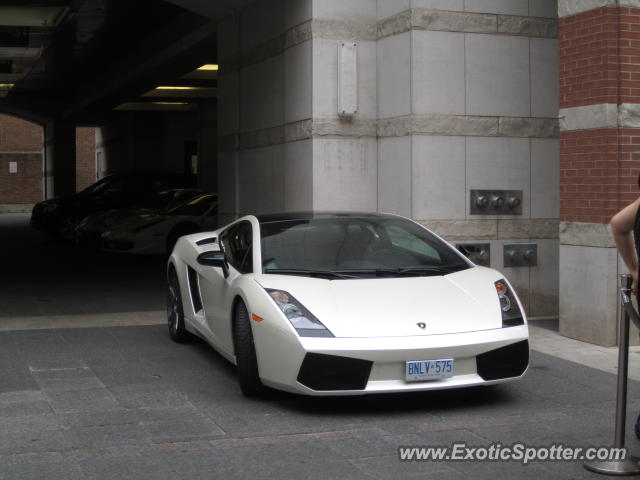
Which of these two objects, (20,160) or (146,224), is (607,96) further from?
(20,160)

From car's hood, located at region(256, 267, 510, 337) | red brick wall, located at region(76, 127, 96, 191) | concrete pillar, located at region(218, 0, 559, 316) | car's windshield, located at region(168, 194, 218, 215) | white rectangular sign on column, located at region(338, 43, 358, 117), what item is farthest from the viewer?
red brick wall, located at region(76, 127, 96, 191)

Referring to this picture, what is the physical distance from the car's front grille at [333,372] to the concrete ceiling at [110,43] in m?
9.08

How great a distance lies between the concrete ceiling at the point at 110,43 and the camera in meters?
18.3

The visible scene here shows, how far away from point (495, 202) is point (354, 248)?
4417 mm

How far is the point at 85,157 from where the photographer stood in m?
57.0

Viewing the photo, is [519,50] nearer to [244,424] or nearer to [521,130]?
[521,130]

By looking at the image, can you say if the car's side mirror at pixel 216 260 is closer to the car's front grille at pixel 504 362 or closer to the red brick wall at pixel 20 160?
the car's front grille at pixel 504 362

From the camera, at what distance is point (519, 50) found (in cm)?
1165

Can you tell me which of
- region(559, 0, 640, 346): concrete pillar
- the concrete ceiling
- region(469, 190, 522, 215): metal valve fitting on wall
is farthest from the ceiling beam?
region(559, 0, 640, 346): concrete pillar

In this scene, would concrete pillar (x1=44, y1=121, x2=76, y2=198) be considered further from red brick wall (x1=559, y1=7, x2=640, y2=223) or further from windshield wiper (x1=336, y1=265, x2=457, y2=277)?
windshield wiper (x1=336, y1=265, x2=457, y2=277)

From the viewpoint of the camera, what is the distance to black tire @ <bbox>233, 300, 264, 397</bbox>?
6.74 m

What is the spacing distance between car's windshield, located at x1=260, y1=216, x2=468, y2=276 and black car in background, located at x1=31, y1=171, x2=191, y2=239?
17.1 metres

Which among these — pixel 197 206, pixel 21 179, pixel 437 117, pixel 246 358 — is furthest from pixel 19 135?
pixel 246 358

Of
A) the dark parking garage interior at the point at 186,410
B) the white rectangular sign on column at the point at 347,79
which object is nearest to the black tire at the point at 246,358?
the dark parking garage interior at the point at 186,410
